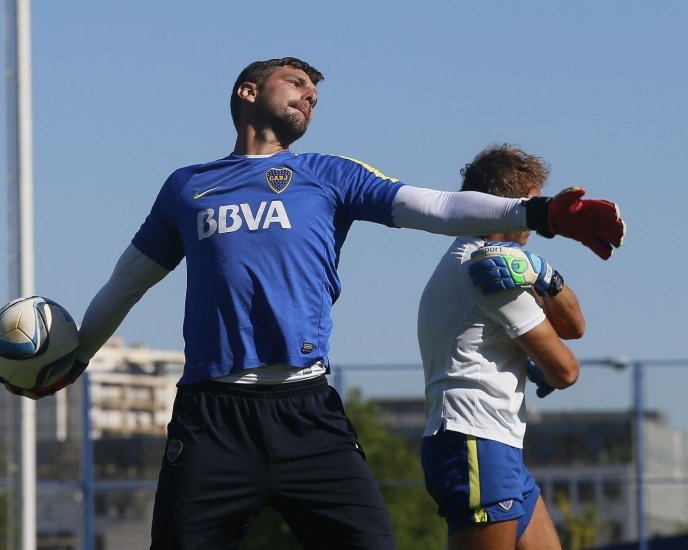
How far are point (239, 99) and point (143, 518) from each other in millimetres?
10757

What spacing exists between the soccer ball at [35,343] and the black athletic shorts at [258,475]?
2.43 ft

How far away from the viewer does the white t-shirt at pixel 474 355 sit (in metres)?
5.02

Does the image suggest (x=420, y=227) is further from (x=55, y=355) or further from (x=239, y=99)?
(x=55, y=355)

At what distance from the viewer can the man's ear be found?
513 centimetres

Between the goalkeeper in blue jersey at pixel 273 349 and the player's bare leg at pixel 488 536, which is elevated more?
the goalkeeper in blue jersey at pixel 273 349

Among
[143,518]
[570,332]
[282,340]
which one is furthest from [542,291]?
[143,518]

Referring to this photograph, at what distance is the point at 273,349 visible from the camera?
468 cm

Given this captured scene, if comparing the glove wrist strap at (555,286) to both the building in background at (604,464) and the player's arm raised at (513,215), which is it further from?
the building in background at (604,464)

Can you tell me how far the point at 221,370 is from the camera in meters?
4.68

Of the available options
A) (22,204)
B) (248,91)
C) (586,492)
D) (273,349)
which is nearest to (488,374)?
(273,349)

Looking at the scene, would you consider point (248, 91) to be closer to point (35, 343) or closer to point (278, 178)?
point (278, 178)

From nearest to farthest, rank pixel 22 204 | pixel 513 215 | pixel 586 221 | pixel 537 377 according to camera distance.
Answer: pixel 586 221 < pixel 513 215 < pixel 537 377 < pixel 22 204

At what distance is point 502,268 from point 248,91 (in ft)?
3.48

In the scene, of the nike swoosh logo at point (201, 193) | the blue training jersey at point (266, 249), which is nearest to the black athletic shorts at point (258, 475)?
the blue training jersey at point (266, 249)
